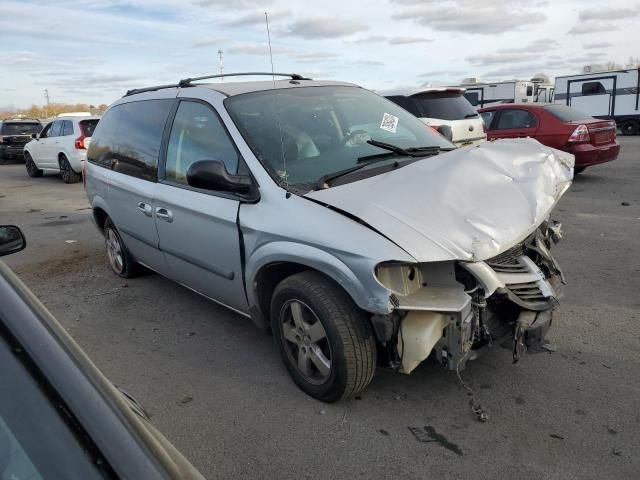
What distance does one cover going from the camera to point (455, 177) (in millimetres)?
3156

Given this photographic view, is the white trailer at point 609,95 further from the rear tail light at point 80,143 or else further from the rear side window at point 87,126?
the rear tail light at point 80,143

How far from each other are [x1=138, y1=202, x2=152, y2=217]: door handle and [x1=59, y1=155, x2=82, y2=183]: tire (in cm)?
1104

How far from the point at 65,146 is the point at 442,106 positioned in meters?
10.1

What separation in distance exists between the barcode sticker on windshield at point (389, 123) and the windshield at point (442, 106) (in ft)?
18.5

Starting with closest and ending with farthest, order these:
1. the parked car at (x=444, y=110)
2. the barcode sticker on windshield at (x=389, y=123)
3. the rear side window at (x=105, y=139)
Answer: the barcode sticker on windshield at (x=389, y=123) → the rear side window at (x=105, y=139) → the parked car at (x=444, y=110)

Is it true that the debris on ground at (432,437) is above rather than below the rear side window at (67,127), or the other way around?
below

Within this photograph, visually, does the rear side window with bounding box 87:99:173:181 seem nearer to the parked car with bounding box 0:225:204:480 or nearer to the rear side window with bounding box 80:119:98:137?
the parked car with bounding box 0:225:204:480

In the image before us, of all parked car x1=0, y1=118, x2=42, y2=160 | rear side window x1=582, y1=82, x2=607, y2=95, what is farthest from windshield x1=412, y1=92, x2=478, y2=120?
rear side window x1=582, y1=82, x2=607, y2=95

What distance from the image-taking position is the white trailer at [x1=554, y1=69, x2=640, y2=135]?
2247 centimetres

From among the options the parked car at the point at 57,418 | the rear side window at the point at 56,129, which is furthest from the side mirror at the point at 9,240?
the rear side window at the point at 56,129

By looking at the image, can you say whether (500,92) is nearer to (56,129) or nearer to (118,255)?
(56,129)

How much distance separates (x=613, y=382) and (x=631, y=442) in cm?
60

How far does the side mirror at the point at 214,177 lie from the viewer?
3207 mm

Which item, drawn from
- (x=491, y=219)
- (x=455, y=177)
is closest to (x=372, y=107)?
(x=455, y=177)
